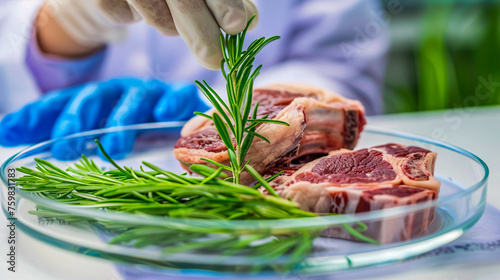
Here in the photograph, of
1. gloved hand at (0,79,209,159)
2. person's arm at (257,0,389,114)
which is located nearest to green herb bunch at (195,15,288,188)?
gloved hand at (0,79,209,159)

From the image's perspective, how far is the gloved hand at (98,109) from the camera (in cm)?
160

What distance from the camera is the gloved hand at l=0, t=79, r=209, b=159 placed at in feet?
5.24

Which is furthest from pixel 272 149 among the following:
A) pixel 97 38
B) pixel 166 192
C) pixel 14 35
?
pixel 14 35

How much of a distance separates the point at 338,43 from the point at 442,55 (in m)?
0.79

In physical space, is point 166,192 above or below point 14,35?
below

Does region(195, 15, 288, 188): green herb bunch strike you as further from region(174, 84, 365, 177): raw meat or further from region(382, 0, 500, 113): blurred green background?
region(382, 0, 500, 113): blurred green background

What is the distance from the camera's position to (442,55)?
2.96 m

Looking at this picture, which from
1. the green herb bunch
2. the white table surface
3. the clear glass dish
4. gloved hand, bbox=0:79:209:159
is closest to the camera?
the clear glass dish

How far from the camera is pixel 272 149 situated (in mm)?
1015

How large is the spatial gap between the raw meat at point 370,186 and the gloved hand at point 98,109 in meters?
0.78

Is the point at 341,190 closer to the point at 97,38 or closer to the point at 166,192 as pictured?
the point at 166,192

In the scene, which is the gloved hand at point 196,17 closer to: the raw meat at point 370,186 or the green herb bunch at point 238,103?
the green herb bunch at point 238,103

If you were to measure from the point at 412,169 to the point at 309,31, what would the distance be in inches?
75.3

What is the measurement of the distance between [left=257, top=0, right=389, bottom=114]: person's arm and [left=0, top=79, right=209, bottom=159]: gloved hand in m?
0.96
